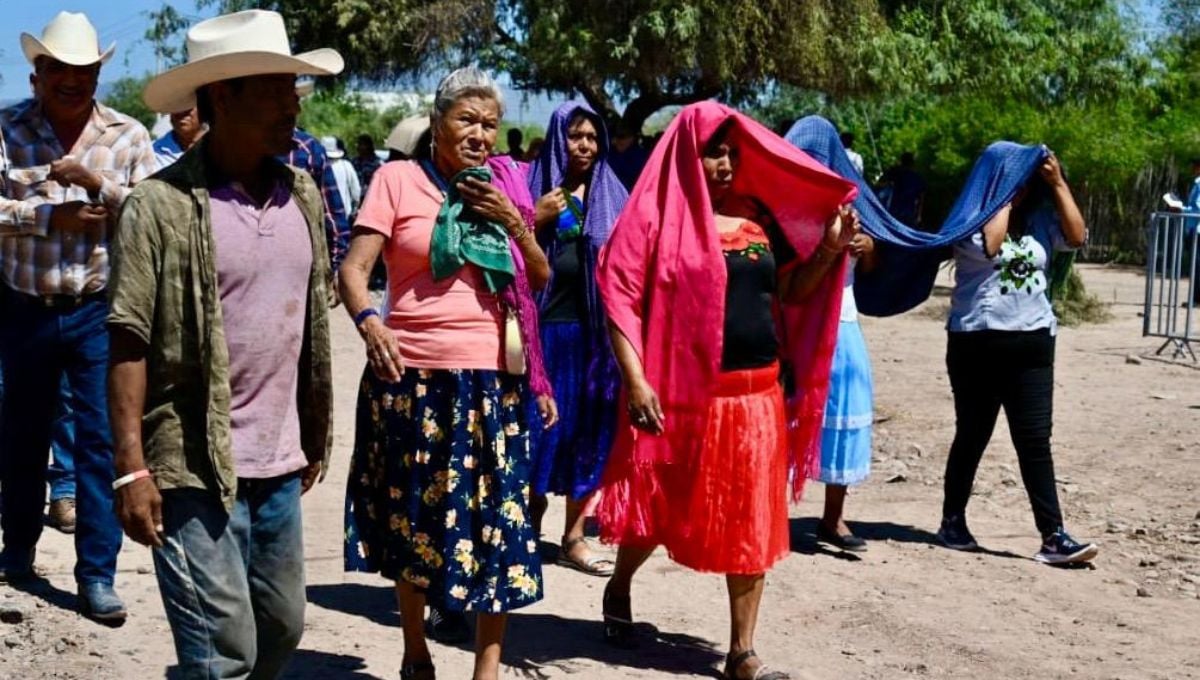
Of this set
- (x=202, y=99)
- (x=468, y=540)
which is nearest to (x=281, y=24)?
(x=202, y=99)

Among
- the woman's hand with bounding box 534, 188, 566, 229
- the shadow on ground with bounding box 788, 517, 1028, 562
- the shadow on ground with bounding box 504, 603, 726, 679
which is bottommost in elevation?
the shadow on ground with bounding box 504, 603, 726, 679

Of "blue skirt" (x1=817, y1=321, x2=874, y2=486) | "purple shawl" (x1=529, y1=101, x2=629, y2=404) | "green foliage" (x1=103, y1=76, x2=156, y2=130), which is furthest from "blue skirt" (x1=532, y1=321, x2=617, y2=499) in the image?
"green foliage" (x1=103, y1=76, x2=156, y2=130)

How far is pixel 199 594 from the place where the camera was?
3.78m

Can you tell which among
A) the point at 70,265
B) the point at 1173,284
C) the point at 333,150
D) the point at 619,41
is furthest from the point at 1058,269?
the point at 333,150

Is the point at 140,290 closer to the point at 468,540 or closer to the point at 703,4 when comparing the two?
the point at 468,540

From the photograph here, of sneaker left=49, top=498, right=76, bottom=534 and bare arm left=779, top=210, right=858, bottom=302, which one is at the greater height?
bare arm left=779, top=210, right=858, bottom=302

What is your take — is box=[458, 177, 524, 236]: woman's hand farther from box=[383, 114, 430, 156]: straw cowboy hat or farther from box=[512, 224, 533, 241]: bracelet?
box=[383, 114, 430, 156]: straw cowboy hat

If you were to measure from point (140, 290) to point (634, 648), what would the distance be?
2.97 metres

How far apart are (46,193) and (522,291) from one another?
2.01 meters

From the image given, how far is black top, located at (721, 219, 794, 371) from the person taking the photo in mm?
5562

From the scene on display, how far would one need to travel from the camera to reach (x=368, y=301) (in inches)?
194

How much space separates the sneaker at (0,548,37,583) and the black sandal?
225cm

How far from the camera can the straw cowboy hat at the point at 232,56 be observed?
3795mm

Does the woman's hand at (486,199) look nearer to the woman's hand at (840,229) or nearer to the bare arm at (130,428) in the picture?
the woman's hand at (840,229)
